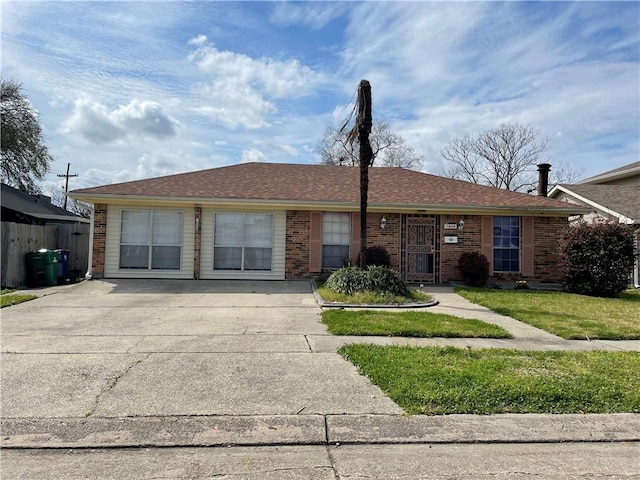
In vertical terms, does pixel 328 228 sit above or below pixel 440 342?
above

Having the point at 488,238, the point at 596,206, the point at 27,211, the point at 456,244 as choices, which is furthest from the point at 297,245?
the point at 27,211

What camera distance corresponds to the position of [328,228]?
14453 mm

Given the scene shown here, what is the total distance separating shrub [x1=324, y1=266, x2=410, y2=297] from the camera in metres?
10.6

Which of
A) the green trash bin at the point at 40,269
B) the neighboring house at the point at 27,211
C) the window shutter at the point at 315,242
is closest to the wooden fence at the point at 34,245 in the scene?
the green trash bin at the point at 40,269

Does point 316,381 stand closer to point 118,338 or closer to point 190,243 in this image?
point 118,338

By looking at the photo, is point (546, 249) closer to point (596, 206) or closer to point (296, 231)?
point (596, 206)

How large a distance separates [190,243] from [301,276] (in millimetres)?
3767

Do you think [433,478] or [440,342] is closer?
[433,478]

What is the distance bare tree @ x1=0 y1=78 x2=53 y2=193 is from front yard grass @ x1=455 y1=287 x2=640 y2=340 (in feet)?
93.0

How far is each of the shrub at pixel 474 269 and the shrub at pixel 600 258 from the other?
2.45 m

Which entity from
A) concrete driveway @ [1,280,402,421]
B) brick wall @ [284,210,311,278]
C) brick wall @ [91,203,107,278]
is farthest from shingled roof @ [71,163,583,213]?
concrete driveway @ [1,280,402,421]

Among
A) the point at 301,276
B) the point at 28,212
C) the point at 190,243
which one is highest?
the point at 28,212

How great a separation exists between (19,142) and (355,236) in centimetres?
2483

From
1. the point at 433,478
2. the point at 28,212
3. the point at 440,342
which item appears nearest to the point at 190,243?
the point at 440,342
